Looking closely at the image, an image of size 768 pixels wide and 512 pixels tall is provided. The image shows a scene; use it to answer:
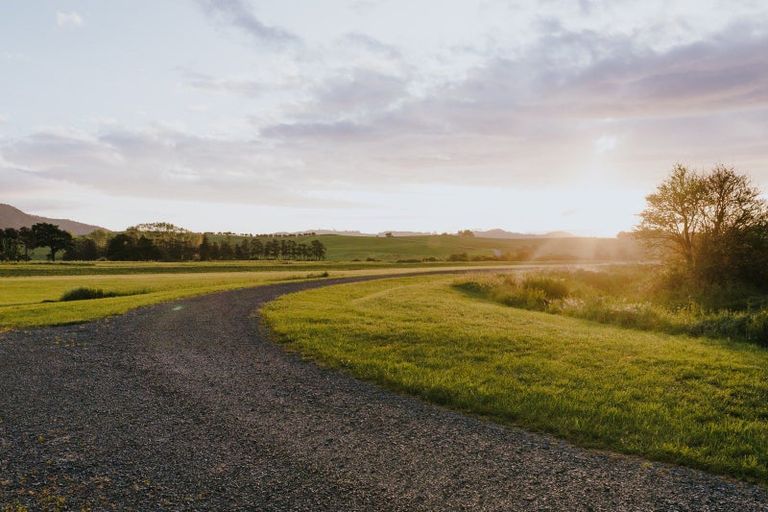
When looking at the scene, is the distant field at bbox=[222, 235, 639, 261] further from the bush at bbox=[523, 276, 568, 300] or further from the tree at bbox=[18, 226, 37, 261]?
the bush at bbox=[523, 276, 568, 300]

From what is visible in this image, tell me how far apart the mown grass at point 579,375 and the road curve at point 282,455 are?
66 cm

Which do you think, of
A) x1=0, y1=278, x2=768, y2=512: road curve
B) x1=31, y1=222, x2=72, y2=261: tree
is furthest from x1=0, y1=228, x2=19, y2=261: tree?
x1=0, y1=278, x2=768, y2=512: road curve

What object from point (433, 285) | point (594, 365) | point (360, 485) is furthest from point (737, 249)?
point (360, 485)

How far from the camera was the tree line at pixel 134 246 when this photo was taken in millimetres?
115062

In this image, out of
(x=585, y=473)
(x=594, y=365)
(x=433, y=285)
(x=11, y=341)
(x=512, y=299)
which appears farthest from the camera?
(x=433, y=285)

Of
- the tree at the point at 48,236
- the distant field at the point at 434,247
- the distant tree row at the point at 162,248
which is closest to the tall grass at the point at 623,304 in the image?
the distant tree row at the point at 162,248

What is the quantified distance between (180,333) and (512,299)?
20.0 meters

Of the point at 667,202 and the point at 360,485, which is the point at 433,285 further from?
the point at 360,485

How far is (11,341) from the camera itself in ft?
53.6

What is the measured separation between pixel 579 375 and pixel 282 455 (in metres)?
7.21

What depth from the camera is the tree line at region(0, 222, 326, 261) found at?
378 ft

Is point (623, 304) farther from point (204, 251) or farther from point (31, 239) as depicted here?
point (31, 239)

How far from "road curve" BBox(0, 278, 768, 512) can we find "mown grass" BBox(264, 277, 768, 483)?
0.66m

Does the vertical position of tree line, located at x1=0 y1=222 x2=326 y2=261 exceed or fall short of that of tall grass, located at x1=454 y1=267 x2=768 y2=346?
it exceeds it
